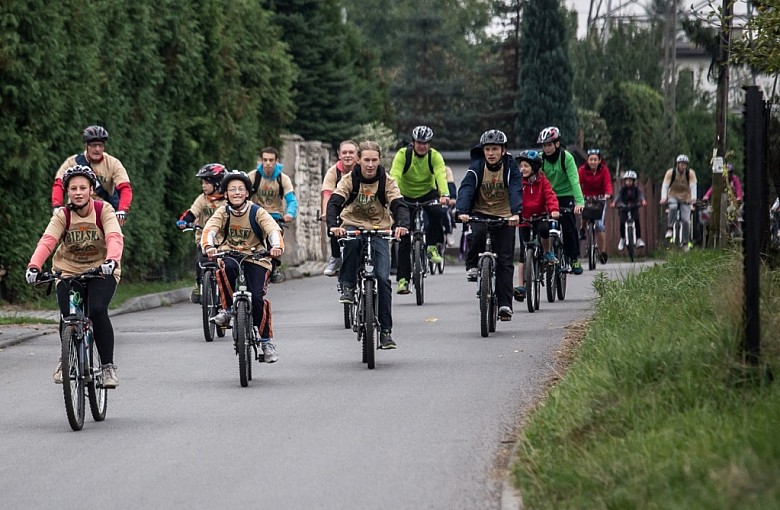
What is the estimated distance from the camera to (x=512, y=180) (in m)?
14.3

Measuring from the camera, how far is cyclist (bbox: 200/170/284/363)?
1148 cm

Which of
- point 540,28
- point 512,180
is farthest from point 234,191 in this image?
point 540,28

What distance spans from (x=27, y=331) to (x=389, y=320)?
479 cm

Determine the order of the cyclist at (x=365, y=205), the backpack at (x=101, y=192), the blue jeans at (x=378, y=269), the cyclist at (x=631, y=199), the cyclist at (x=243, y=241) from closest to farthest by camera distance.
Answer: the cyclist at (x=243, y=241) < the blue jeans at (x=378, y=269) < the cyclist at (x=365, y=205) < the backpack at (x=101, y=192) < the cyclist at (x=631, y=199)

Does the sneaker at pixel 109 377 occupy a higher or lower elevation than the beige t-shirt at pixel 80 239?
lower

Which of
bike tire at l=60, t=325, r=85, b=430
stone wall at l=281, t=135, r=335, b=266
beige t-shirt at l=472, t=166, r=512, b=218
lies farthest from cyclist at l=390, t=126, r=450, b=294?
stone wall at l=281, t=135, r=335, b=266

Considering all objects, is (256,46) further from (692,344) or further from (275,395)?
(692,344)

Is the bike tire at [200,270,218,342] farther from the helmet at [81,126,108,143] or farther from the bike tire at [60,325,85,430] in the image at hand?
the bike tire at [60,325,85,430]

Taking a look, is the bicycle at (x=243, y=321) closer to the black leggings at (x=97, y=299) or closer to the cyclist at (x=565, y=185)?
the black leggings at (x=97, y=299)

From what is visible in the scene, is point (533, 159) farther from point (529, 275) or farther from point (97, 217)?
point (97, 217)

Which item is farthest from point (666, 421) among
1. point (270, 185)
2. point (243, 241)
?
point (270, 185)

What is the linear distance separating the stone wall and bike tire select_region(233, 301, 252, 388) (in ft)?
61.2

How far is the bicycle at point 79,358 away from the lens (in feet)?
30.3

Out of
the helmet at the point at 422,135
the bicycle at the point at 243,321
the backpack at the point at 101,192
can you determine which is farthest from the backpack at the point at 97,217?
the helmet at the point at 422,135
